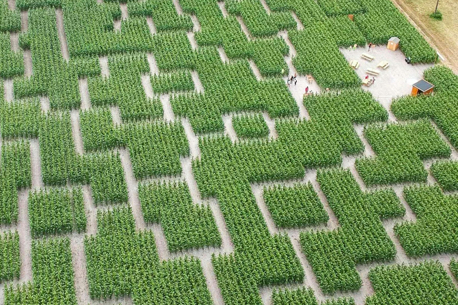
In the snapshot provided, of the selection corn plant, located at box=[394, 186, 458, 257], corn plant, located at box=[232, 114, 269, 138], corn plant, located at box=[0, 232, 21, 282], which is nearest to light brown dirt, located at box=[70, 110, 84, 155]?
corn plant, located at box=[0, 232, 21, 282]

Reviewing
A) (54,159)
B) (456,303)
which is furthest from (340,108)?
(54,159)

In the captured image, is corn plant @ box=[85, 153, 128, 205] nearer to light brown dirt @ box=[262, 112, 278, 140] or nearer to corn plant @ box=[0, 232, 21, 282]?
corn plant @ box=[0, 232, 21, 282]

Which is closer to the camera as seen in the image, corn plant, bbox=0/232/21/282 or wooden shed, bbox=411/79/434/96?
corn plant, bbox=0/232/21/282

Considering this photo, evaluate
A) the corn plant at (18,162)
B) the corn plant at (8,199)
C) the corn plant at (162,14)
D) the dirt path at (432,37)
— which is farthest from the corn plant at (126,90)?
the dirt path at (432,37)

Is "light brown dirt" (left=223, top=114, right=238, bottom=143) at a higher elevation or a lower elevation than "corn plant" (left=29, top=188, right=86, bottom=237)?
higher

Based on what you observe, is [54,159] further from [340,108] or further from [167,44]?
[340,108]

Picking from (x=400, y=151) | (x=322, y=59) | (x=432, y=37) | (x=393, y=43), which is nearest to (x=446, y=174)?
(x=400, y=151)

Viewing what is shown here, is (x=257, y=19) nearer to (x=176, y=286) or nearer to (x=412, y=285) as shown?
(x=176, y=286)
